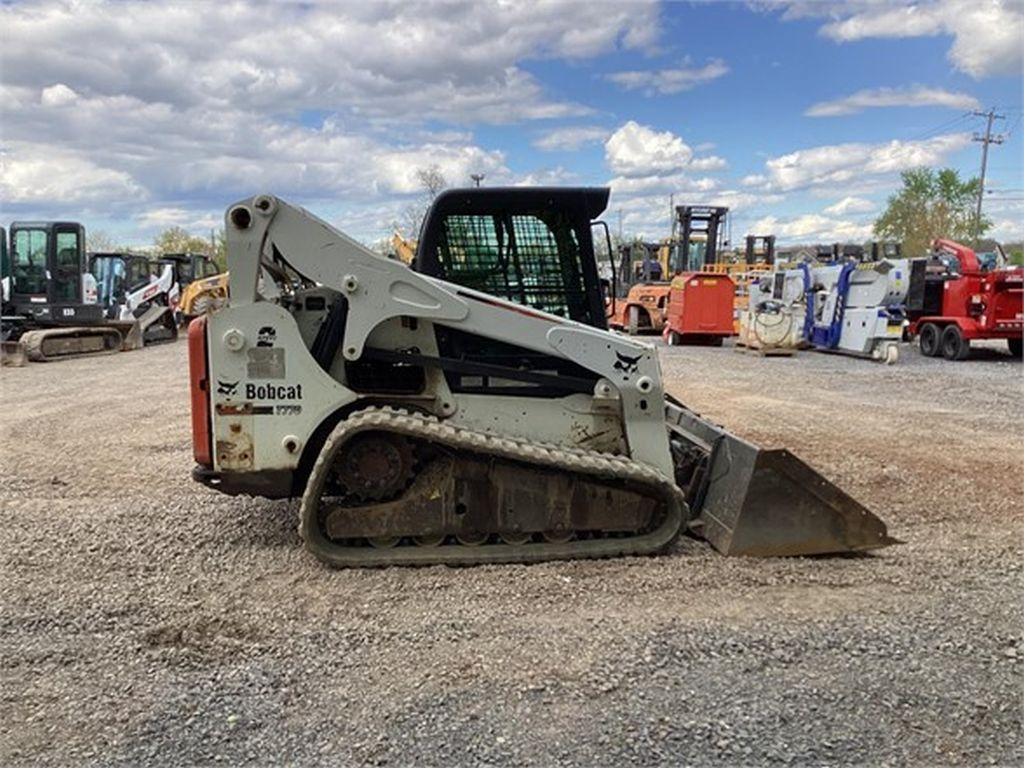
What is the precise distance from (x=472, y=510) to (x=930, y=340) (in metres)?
15.1

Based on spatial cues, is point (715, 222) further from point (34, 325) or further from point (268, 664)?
point (268, 664)

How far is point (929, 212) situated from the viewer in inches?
2251

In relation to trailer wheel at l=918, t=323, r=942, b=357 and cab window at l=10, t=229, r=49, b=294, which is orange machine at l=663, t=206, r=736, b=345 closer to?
trailer wheel at l=918, t=323, r=942, b=357

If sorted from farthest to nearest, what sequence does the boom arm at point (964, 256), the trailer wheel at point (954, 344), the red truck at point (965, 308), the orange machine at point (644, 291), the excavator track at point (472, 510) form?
the orange machine at point (644, 291) < the boom arm at point (964, 256) < the trailer wheel at point (954, 344) < the red truck at point (965, 308) < the excavator track at point (472, 510)

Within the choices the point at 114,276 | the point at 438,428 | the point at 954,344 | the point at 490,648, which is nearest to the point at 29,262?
the point at 114,276

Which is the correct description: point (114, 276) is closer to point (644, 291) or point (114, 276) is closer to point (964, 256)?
point (644, 291)

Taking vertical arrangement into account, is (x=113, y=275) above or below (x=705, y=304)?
above

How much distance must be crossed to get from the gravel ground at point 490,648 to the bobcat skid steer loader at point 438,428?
7.7 inches

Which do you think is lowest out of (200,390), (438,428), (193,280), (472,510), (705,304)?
(472,510)

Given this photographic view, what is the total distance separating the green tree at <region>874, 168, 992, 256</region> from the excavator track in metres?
56.4

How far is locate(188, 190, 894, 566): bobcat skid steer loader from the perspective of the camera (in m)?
4.34

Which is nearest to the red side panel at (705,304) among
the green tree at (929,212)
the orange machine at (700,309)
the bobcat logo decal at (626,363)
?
the orange machine at (700,309)

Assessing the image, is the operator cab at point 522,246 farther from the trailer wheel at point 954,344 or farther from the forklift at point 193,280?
the forklift at point 193,280

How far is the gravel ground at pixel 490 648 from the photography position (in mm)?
2801
